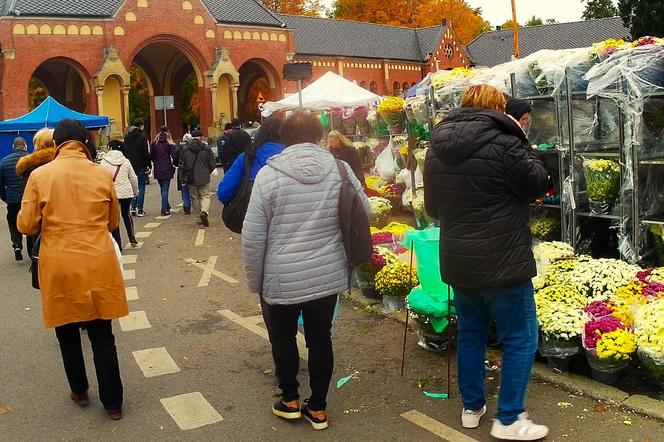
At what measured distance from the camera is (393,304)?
670 cm

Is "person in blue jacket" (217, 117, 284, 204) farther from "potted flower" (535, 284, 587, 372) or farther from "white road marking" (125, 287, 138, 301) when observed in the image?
"white road marking" (125, 287, 138, 301)

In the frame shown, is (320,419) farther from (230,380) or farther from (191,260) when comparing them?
(191,260)

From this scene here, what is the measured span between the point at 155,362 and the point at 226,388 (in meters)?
0.91

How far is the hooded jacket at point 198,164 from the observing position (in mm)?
13648

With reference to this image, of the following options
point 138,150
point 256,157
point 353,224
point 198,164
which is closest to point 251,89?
point 138,150

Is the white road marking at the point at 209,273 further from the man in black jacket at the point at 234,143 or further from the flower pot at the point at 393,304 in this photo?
the flower pot at the point at 393,304

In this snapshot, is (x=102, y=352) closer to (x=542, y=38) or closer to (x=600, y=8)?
(x=542, y=38)

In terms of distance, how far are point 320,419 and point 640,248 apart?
365 centimetres

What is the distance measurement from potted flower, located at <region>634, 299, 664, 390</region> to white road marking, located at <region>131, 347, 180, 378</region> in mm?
3322

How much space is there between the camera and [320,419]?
13.8ft

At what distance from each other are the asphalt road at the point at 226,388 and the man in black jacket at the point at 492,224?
531mm

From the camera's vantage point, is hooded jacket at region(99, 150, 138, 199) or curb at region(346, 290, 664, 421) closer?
curb at region(346, 290, 664, 421)

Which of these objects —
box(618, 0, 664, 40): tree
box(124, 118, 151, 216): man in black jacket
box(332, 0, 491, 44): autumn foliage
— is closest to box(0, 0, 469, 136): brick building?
box(332, 0, 491, 44): autumn foliage

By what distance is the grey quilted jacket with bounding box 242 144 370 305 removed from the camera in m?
3.98
